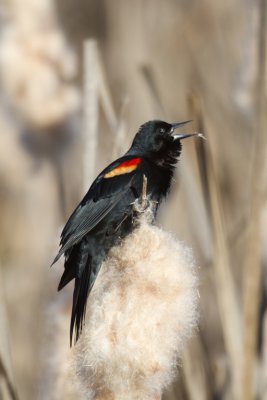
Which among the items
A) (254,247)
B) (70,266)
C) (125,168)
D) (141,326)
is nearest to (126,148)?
(125,168)

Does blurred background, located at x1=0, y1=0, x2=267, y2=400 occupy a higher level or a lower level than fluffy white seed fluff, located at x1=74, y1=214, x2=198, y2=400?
higher

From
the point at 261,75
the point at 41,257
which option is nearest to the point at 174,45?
the point at 41,257

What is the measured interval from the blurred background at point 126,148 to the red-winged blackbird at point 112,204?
0.05 meters

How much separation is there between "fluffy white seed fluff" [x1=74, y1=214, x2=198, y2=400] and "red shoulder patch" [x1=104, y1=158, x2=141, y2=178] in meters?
0.54

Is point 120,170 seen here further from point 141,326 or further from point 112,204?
point 141,326

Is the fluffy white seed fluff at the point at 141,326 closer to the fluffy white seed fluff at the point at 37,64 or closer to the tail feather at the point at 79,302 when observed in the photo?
the tail feather at the point at 79,302

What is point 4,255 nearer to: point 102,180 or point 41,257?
point 41,257

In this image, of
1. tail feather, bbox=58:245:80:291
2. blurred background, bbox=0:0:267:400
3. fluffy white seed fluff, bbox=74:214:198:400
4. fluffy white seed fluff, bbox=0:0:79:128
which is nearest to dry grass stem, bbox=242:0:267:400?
blurred background, bbox=0:0:267:400

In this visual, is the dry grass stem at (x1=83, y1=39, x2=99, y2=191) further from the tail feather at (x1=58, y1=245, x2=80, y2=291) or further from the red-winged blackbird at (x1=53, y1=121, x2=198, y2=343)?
the tail feather at (x1=58, y1=245, x2=80, y2=291)

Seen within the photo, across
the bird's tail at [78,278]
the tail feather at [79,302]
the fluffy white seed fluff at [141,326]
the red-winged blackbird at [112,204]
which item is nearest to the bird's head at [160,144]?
the red-winged blackbird at [112,204]

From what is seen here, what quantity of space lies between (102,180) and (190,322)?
A: 70 centimetres

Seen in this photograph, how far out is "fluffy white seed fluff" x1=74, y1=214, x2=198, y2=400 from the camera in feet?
4.17

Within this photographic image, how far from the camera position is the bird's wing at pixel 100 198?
1730 millimetres

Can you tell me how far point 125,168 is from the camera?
1994mm
